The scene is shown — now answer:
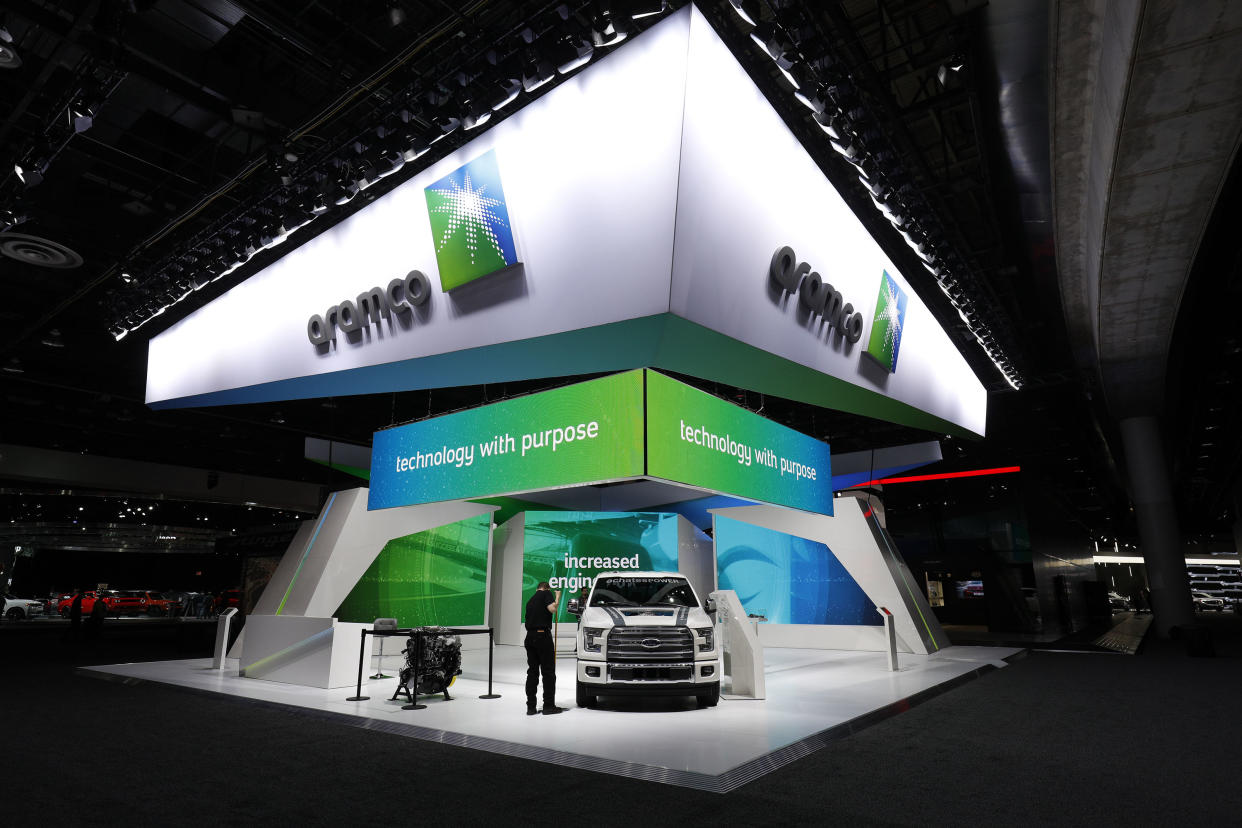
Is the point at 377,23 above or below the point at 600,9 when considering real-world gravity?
above

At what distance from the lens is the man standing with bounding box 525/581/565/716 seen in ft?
24.4

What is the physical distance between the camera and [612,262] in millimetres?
5434

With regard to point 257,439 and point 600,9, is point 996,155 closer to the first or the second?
point 600,9

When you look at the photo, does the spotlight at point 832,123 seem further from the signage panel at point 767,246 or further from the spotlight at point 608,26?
the spotlight at point 608,26

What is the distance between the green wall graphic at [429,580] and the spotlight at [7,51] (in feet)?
29.6

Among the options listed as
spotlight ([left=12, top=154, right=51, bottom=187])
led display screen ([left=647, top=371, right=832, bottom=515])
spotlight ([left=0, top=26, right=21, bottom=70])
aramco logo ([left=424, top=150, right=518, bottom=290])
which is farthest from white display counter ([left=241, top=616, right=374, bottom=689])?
spotlight ([left=0, top=26, right=21, bottom=70])

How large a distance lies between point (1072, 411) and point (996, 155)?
13.2 m

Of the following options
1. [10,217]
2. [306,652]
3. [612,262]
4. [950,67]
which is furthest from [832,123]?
[10,217]

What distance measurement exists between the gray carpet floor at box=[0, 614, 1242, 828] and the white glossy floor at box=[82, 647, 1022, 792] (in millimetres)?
269

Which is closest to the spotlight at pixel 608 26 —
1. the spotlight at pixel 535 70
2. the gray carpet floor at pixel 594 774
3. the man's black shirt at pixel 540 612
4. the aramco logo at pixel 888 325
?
the spotlight at pixel 535 70

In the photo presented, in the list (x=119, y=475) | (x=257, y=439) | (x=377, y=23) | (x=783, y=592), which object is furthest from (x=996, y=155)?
(x=119, y=475)

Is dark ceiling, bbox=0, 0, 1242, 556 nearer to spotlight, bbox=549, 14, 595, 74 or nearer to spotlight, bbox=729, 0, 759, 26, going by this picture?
spotlight, bbox=549, 14, 595, 74

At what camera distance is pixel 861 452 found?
64.2ft

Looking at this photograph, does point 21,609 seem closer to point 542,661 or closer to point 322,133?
point 322,133
